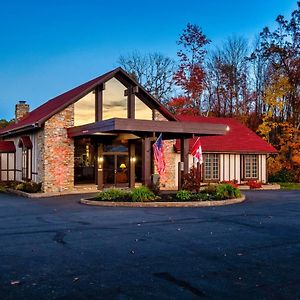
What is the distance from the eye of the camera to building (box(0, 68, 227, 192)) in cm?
2109

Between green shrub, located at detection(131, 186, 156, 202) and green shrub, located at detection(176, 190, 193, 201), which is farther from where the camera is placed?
green shrub, located at detection(176, 190, 193, 201)

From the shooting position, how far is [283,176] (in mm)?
32281

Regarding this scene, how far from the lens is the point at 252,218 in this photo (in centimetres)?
1280

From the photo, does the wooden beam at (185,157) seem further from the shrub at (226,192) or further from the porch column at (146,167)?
the shrub at (226,192)

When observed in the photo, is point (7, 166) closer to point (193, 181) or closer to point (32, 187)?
point (32, 187)

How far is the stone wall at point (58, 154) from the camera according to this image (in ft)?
71.2

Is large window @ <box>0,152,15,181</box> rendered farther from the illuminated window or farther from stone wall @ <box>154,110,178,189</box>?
stone wall @ <box>154,110,178,189</box>

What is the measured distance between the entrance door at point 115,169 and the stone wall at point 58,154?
8.40 feet

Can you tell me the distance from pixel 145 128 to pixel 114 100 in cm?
538

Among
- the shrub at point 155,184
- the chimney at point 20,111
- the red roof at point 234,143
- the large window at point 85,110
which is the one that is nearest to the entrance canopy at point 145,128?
the large window at point 85,110

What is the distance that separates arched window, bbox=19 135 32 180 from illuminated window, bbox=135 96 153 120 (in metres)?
6.46

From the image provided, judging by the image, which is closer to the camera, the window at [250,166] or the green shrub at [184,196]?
the green shrub at [184,196]

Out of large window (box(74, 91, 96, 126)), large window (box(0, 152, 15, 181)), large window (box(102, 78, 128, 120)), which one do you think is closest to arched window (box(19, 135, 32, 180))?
large window (box(0, 152, 15, 181))

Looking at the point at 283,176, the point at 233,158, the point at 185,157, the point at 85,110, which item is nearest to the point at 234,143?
the point at 233,158
